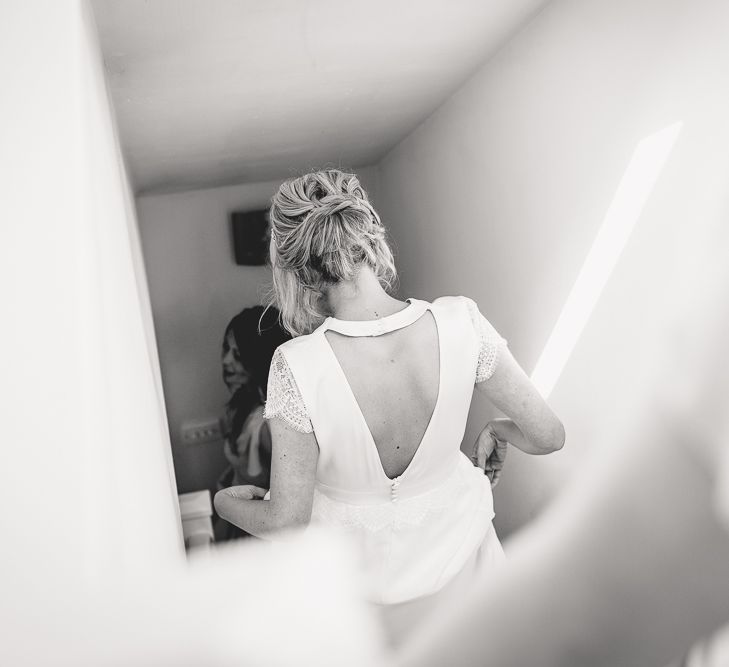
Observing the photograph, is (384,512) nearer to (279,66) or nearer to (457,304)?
(457,304)

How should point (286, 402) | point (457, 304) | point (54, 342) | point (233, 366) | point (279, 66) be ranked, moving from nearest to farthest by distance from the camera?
1. point (54, 342)
2. point (286, 402)
3. point (457, 304)
4. point (279, 66)
5. point (233, 366)

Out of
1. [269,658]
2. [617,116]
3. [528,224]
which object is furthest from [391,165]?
[269,658]

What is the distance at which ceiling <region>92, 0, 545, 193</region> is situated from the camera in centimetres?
129

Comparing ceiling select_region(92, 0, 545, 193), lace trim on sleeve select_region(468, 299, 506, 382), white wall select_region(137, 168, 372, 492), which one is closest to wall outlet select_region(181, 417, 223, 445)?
white wall select_region(137, 168, 372, 492)

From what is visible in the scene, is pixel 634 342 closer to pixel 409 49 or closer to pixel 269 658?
pixel 409 49

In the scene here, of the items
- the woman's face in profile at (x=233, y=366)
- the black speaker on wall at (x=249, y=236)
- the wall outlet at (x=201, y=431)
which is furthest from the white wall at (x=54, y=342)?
the wall outlet at (x=201, y=431)

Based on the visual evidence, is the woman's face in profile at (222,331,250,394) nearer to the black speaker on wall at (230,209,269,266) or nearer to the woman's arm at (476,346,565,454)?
the black speaker on wall at (230,209,269,266)

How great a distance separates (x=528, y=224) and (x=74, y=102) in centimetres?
154

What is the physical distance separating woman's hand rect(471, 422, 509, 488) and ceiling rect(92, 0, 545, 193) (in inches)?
39.1

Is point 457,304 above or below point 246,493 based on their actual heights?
above

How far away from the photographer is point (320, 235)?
49.0 inches

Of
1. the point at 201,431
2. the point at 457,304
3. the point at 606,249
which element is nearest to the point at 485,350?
the point at 457,304

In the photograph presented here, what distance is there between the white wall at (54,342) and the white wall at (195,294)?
2.99 m

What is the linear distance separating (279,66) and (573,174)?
2.79 ft
